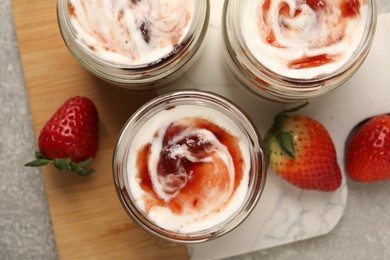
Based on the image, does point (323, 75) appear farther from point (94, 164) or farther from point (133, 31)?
point (94, 164)

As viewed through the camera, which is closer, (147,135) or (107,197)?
(147,135)

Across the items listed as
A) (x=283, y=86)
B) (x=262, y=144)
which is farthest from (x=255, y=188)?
(x=283, y=86)

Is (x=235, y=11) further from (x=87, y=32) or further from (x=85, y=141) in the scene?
(x=85, y=141)

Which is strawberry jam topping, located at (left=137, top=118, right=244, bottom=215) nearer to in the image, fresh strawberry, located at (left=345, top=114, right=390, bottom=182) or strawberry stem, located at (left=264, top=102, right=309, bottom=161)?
strawberry stem, located at (left=264, top=102, right=309, bottom=161)

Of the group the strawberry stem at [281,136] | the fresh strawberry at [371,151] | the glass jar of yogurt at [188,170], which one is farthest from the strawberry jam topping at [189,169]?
the fresh strawberry at [371,151]

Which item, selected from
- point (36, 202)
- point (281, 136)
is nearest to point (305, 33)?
point (281, 136)

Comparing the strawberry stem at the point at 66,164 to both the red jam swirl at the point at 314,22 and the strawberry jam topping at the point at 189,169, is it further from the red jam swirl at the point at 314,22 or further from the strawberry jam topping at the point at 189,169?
the red jam swirl at the point at 314,22
